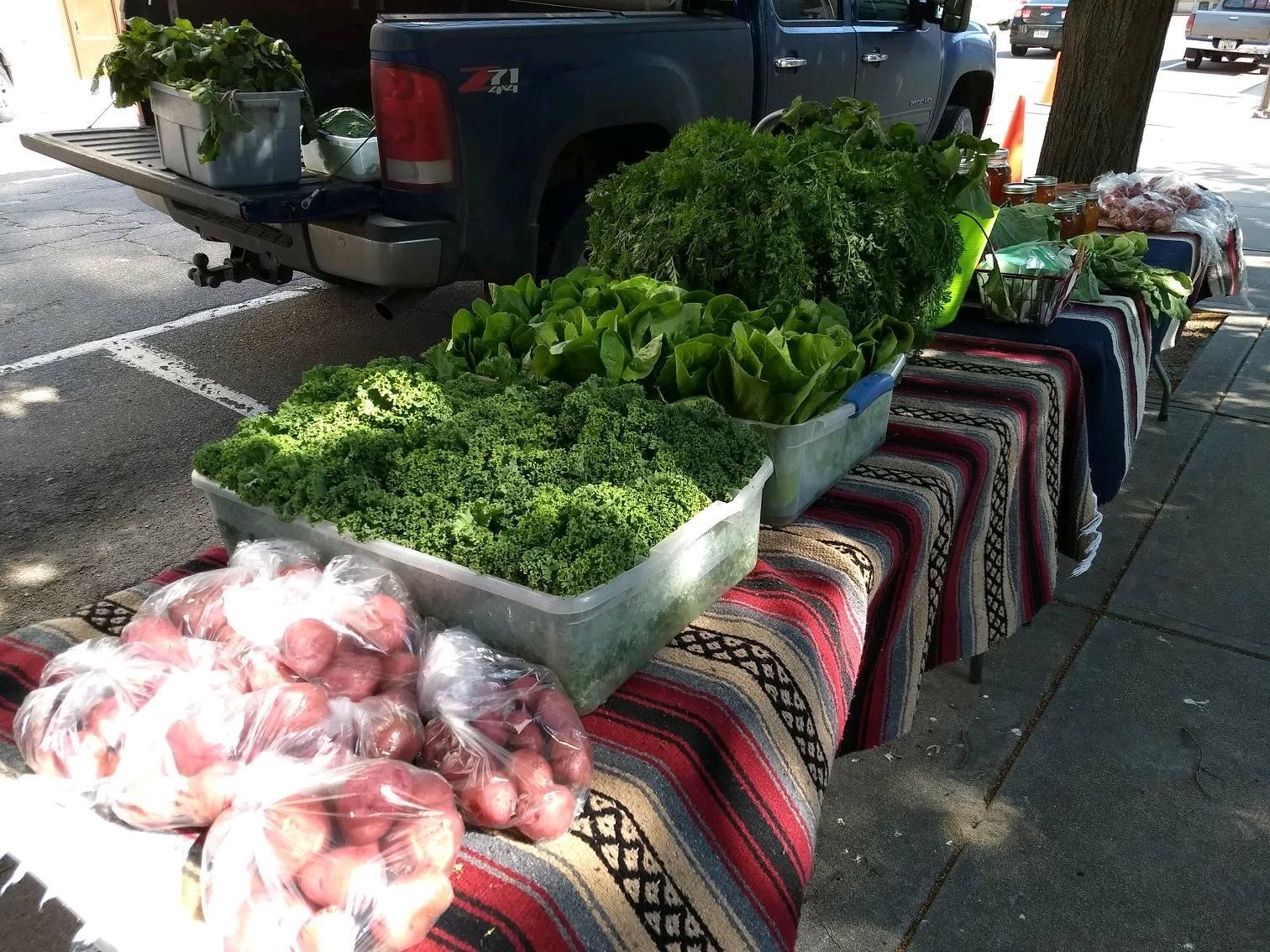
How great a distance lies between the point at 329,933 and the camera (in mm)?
891

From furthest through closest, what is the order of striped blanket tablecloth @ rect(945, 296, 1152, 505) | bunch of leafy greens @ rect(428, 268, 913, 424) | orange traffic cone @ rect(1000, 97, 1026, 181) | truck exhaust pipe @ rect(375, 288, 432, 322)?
orange traffic cone @ rect(1000, 97, 1026, 181)
truck exhaust pipe @ rect(375, 288, 432, 322)
striped blanket tablecloth @ rect(945, 296, 1152, 505)
bunch of leafy greens @ rect(428, 268, 913, 424)

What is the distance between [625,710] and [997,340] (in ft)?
6.11

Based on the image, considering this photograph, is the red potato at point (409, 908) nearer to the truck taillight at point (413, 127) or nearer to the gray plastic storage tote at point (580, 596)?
A: the gray plastic storage tote at point (580, 596)

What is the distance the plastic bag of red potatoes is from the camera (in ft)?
3.78

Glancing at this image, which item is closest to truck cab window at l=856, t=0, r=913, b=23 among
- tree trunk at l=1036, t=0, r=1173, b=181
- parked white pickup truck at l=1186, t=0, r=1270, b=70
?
tree trunk at l=1036, t=0, r=1173, b=181

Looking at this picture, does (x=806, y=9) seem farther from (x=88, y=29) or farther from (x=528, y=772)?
(x=88, y=29)

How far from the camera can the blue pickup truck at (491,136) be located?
3646mm

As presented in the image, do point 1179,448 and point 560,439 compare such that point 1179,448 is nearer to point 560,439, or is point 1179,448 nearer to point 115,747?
point 560,439

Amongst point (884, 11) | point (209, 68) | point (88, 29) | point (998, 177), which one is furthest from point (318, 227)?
point (88, 29)

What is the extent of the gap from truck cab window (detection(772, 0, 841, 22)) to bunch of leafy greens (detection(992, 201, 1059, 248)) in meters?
2.59

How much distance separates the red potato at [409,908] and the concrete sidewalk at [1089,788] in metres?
1.37

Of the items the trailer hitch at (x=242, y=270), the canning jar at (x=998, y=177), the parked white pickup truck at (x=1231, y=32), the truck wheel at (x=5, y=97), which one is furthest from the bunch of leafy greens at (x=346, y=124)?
the parked white pickup truck at (x=1231, y=32)

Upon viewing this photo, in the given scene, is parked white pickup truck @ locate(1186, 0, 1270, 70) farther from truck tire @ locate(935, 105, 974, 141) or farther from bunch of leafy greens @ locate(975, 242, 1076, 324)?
bunch of leafy greens @ locate(975, 242, 1076, 324)

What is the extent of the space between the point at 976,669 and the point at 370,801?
2.29 meters
